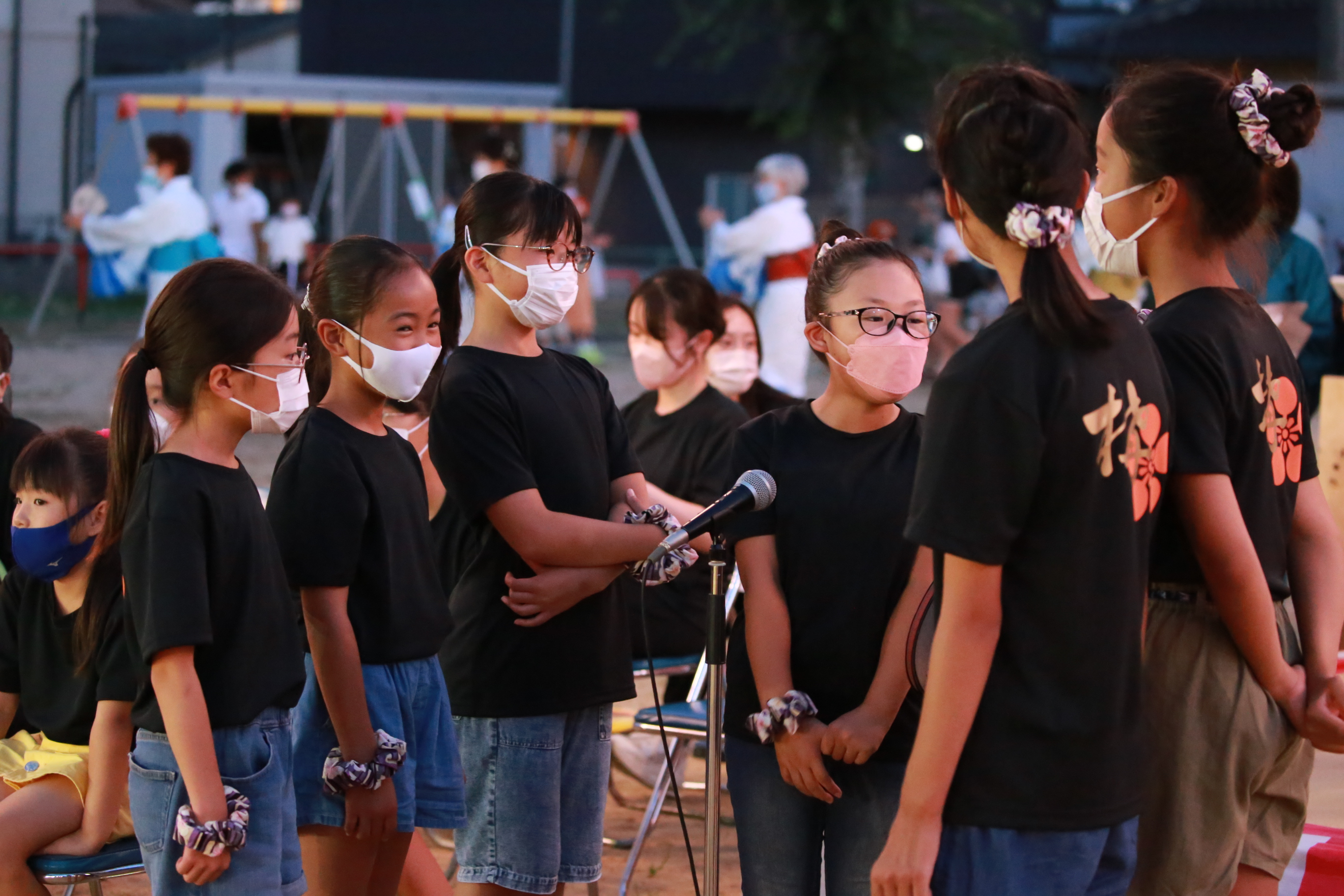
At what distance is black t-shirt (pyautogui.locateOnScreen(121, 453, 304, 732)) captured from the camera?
2.48 meters

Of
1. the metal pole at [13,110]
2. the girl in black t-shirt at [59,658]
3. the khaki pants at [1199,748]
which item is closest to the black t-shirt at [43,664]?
the girl in black t-shirt at [59,658]

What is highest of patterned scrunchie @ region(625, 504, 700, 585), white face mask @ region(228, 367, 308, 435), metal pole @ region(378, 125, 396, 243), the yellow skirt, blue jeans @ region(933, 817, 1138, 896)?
metal pole @ region(378, 125, 396, 243)

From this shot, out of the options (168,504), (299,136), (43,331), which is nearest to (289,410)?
(168,504)

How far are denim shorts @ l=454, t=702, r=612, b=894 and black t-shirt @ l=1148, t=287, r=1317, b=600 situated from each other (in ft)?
4.03

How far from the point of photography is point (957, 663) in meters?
1.99

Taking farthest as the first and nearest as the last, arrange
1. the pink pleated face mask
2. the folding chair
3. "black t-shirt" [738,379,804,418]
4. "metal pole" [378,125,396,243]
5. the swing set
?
"metal pole" [378,125,396,243]
the swing set
"black t-shirt" [738,379,804,418]
the folding chair
the pink pleated face mask

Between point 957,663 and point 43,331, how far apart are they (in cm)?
1732

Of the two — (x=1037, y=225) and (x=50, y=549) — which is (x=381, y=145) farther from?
(x=1037, y=225)

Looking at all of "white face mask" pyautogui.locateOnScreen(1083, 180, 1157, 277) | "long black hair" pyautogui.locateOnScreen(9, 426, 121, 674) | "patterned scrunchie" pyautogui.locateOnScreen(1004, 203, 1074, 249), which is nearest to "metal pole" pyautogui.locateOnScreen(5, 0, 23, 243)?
"long black hair" pyautogui.locateOnScreen(9, 426, 121, 674)

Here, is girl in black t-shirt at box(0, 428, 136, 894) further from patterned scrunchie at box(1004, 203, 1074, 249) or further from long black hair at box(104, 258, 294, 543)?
patterned scrunchie at box(1004, 203, 1074, 249)

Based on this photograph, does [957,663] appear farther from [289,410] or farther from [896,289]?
[289,410]

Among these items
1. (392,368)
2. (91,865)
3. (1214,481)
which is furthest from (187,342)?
(1214,481)

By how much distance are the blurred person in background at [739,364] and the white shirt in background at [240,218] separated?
1251cm

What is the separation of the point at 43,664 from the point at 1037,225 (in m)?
2.38
